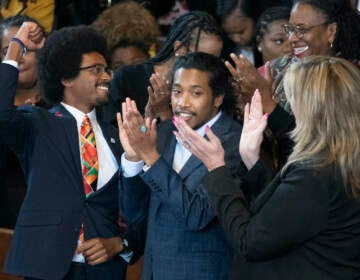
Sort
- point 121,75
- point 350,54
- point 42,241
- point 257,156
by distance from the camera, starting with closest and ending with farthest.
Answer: point 257,156
point 42,241
point 350,54
point 121,75

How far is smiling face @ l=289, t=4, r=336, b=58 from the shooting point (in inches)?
160

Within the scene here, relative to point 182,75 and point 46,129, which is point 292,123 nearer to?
point 182,75

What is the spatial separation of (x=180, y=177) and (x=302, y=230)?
2.64 feet

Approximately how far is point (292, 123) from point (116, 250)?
99 cm

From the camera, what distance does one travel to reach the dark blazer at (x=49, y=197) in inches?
144

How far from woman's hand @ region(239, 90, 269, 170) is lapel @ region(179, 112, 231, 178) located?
0.30 m

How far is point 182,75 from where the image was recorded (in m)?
3.77

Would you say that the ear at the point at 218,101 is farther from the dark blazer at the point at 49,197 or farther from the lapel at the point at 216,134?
the dark blazer at the point at 49,197

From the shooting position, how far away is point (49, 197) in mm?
3736

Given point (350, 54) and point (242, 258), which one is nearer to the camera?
point (242, 258)

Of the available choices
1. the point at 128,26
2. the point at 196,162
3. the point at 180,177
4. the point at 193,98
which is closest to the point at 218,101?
the point at 193,98

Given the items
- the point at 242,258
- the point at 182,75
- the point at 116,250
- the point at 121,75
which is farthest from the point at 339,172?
the point at 121,75

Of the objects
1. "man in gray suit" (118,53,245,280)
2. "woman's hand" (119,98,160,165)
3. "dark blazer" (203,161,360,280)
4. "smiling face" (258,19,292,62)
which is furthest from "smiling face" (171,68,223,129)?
"smiling face" (258,19,292,62)

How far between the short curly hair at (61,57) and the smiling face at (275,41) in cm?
153
